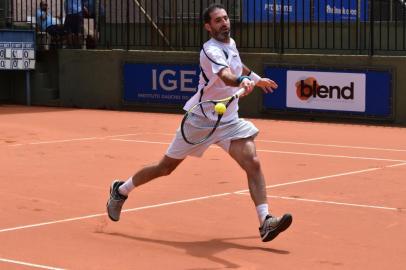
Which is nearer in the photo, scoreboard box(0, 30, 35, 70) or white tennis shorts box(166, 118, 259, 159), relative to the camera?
white tennis shorts box(166, 118, 259, 159)

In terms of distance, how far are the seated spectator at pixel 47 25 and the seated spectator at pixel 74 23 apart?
0.27 m

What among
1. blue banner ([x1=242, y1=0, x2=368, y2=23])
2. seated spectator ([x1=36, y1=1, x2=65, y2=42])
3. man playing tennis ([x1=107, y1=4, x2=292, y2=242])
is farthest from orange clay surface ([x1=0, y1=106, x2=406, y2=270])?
seated spectator ([x1=36, y1=1, x2=65, y2=42])

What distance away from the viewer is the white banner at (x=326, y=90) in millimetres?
19641

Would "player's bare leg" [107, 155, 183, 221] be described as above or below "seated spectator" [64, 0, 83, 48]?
below

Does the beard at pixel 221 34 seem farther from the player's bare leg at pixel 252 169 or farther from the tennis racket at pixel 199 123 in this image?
the player's bare leg at pixel 252 169

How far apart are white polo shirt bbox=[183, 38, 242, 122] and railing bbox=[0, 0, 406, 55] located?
41.9ft

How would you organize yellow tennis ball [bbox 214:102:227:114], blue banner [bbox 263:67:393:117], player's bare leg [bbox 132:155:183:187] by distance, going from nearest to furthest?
yellow tennis ball [bbox 214:102:227:114], player's bare leg [bbox 132:155:183:187], blue banner [bbox 263:67:393:117]

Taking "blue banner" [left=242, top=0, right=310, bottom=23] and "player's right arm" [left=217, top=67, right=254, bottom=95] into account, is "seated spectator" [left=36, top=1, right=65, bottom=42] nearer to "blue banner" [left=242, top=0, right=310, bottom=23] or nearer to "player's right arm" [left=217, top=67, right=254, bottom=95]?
"blue banner" [left=242, top=0, right=310, bottom=23]

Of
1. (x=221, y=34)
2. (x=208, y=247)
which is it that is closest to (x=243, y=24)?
(x=221, y=34)

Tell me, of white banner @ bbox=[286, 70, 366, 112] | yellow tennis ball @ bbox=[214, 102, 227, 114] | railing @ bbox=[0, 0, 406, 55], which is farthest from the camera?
railing @ bbox=[0, 0, 406, 55]

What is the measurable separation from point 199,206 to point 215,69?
7.39 feet

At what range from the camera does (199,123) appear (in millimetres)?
8258

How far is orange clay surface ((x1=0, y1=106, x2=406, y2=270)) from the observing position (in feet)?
24.4

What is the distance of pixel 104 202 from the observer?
32.9 ft
